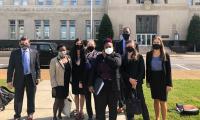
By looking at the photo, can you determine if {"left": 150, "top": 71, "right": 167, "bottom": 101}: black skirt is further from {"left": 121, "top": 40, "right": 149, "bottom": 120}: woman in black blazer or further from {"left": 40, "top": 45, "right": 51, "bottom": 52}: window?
{"left": 40, "top": 45, "right": 51, "bottom": 52}: window

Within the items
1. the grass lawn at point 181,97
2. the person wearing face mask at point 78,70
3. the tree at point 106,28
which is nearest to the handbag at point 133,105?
the grass lawn at point 181,97

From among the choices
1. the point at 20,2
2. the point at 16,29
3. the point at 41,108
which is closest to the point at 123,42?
the point at 41,108

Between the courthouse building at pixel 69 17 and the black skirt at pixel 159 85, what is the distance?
53.7 metres

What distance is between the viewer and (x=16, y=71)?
32.3 feet

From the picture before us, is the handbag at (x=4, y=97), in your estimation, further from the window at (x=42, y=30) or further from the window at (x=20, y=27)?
the window at (x=20, y=27)

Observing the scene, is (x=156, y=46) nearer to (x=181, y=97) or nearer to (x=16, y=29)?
(x=181, y=97)

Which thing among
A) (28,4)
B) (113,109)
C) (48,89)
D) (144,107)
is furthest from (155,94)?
(28,4)

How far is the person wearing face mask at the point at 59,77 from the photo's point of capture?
995cm

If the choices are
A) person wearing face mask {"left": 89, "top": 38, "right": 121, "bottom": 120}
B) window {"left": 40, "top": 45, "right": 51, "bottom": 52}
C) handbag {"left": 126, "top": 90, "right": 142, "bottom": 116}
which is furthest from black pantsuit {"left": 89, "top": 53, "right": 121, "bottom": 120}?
window {"left": 40, "top": 45, "right": 51, "bottom": 52}

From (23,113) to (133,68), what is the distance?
3375 mm

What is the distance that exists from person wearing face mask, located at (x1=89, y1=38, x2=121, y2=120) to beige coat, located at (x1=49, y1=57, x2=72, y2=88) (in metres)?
1.42

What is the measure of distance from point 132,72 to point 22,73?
2552 mm

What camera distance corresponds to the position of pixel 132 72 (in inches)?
369

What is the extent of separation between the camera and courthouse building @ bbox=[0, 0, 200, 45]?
207 feet
